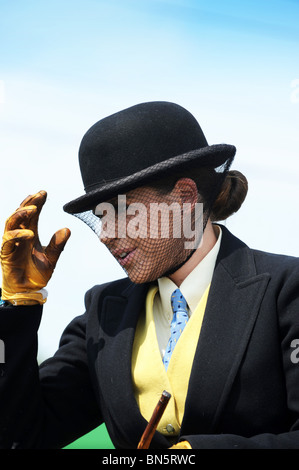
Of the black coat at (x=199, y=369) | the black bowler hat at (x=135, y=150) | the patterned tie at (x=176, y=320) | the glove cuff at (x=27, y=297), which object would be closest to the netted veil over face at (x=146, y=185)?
the black bowler hat at (x=135, y=150)

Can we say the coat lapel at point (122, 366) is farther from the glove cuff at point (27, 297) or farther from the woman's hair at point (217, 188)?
the woman's hair at point (217, 188)

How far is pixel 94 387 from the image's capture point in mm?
3201

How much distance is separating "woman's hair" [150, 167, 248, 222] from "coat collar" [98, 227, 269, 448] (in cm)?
11

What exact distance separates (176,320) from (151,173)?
0.64 meters

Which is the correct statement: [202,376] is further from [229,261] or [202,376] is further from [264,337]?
[229,261]

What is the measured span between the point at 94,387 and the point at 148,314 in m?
0.41

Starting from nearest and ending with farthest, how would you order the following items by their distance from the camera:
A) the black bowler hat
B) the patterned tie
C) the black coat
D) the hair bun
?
the black coat → the black bowler hat → the patterned tie → the hair bun

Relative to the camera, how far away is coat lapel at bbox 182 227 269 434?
2.76m

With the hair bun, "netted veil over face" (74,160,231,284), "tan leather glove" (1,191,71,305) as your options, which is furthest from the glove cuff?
the hair bun

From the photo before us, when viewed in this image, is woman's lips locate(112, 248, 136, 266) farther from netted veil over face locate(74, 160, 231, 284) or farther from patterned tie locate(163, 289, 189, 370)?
patterned tie locate(163, 289, 189, 370)

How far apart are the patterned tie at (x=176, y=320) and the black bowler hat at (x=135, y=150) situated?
21.0 inches

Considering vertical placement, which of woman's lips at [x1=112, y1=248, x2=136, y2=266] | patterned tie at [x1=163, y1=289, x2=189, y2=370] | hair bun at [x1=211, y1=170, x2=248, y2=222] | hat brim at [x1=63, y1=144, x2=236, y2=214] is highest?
hat brim at [x1=63, y1=144, x2=236, y2=214]

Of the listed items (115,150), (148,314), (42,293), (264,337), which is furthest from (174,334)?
(115,150)

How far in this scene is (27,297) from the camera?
3.01 metres
